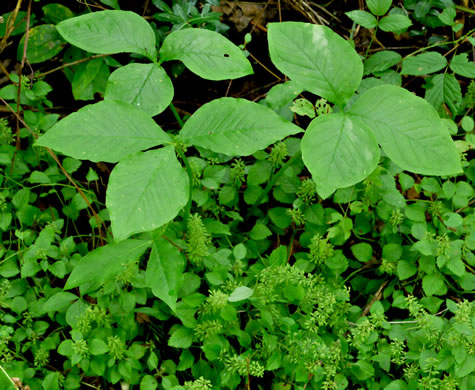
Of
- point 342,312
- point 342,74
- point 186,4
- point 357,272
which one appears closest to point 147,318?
point 342,312

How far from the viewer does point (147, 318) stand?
238 centimetres

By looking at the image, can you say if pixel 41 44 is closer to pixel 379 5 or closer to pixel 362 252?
pixel 379 5

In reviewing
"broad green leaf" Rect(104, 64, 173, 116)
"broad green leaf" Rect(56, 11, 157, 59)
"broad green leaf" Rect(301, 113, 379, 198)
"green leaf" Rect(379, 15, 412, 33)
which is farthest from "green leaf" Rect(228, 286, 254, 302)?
"green leaf" Rect(379, 15, 412, 33)

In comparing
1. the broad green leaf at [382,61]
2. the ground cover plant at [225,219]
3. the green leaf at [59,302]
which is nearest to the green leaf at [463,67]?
the ground cover plant at [225,219]

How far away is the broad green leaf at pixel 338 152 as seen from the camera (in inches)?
67.9

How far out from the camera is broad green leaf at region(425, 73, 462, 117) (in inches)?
104

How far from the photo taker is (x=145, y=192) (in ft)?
5.45

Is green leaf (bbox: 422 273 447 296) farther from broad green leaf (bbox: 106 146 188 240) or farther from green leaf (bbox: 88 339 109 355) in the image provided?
green leaf (bbox: 88 339 109 355)

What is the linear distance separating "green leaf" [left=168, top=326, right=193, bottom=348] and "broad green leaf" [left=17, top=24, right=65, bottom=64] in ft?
5.34

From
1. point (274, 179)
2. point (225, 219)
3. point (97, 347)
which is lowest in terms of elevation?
point (97, 347)

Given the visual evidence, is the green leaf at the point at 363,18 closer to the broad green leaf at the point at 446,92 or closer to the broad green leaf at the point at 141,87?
the broad green leaf at the point at 446,92

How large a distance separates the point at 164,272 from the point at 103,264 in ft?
0.84

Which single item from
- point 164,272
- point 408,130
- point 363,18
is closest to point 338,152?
point 408,130

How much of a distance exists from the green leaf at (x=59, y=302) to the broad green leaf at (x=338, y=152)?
3.99ft
